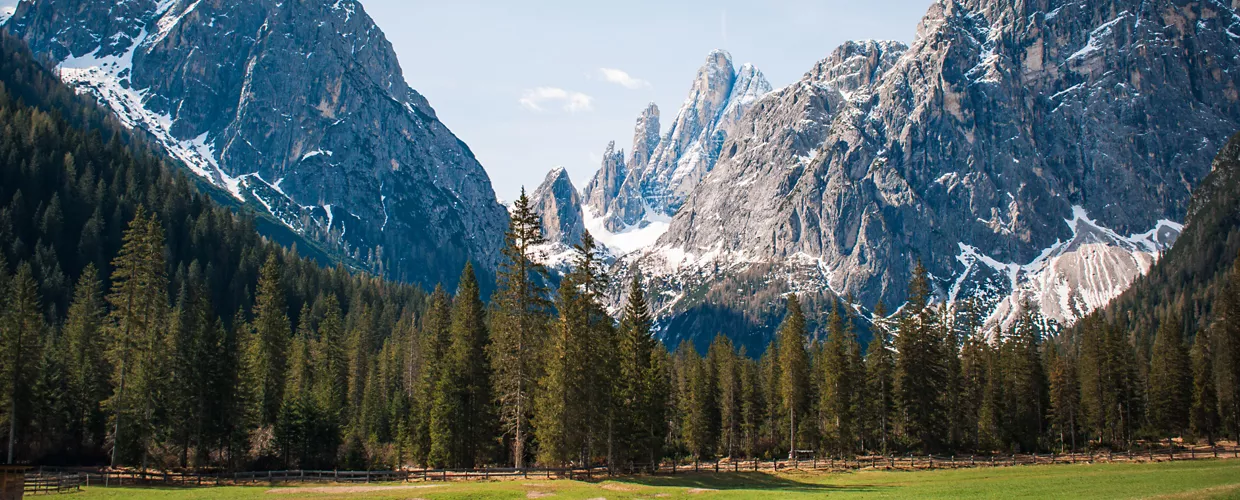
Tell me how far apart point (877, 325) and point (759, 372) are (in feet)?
103

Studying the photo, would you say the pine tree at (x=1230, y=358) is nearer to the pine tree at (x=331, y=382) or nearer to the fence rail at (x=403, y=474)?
the fence rail at (x=403, y=474)

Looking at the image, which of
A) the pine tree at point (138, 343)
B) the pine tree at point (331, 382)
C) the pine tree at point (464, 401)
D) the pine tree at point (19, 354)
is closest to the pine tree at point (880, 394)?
the pine tree at point (464, 401)

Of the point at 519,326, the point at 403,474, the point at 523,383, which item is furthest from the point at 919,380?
the point at 403,474

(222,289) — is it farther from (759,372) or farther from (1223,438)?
(1223,438)

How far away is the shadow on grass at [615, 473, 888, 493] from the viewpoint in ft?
178

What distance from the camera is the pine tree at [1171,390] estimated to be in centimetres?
9650

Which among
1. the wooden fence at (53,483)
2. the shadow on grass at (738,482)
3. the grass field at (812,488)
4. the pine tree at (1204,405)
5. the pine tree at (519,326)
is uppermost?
the pine tree at (519,326)

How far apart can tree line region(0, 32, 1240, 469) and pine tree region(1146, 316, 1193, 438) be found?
0.29 meters

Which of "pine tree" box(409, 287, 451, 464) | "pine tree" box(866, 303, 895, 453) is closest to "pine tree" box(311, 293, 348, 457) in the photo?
"pine tree" box(409, 287, 451, 464)

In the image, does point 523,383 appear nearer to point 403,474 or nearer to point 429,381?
point 403,474

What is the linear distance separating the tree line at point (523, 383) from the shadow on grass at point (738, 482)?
4.09m

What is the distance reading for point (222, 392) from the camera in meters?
67.6

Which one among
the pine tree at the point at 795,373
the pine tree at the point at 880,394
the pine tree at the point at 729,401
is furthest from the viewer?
the pine tree at the point at 729,401

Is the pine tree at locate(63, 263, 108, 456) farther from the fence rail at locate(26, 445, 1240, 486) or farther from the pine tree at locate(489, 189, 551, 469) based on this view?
the pine tree at locate(489, 189, 551, 469)
